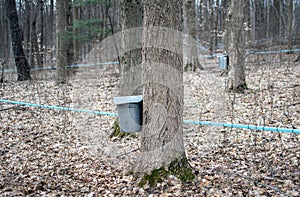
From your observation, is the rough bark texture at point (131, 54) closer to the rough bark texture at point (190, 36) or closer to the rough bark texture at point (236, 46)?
the rough bark texture at point (236, 46)

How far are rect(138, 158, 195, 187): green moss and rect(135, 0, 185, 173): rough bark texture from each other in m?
0.06

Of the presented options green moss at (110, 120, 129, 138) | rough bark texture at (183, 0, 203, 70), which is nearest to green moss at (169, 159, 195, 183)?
green moss at (110, 120, 129, 138)

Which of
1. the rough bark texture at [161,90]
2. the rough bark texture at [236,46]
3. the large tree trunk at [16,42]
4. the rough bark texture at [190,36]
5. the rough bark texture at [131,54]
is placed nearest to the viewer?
the rough bark texture at [161,90]

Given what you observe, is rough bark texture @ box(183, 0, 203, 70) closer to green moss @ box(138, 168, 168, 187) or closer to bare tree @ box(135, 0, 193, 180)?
bare tree @ box(135, 0, 193, 180)

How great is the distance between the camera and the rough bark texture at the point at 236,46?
7844 millimetres

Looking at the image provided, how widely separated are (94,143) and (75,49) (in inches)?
492

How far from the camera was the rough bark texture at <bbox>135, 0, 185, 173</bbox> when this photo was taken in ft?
11.5

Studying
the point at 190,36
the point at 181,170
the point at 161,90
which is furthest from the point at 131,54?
the point at 190,36

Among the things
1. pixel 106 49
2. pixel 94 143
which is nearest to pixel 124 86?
pixel 94 143

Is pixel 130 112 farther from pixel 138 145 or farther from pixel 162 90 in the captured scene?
pixel 138 145

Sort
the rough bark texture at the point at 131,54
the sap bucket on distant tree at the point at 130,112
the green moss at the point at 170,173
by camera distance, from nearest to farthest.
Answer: the green moss at the point at 170,173
the sap bucket on distant tree at the point at 130,112
the rough bark texture at the point at 131,54

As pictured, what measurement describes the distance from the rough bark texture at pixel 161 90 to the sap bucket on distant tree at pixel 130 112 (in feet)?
0.94

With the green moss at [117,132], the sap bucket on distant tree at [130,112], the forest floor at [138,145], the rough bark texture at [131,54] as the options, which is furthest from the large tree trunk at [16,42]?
the sap bucket on distant tree at [130,112]

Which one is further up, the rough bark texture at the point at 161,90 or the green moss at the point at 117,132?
the rough bark texture at the point at 161,90
